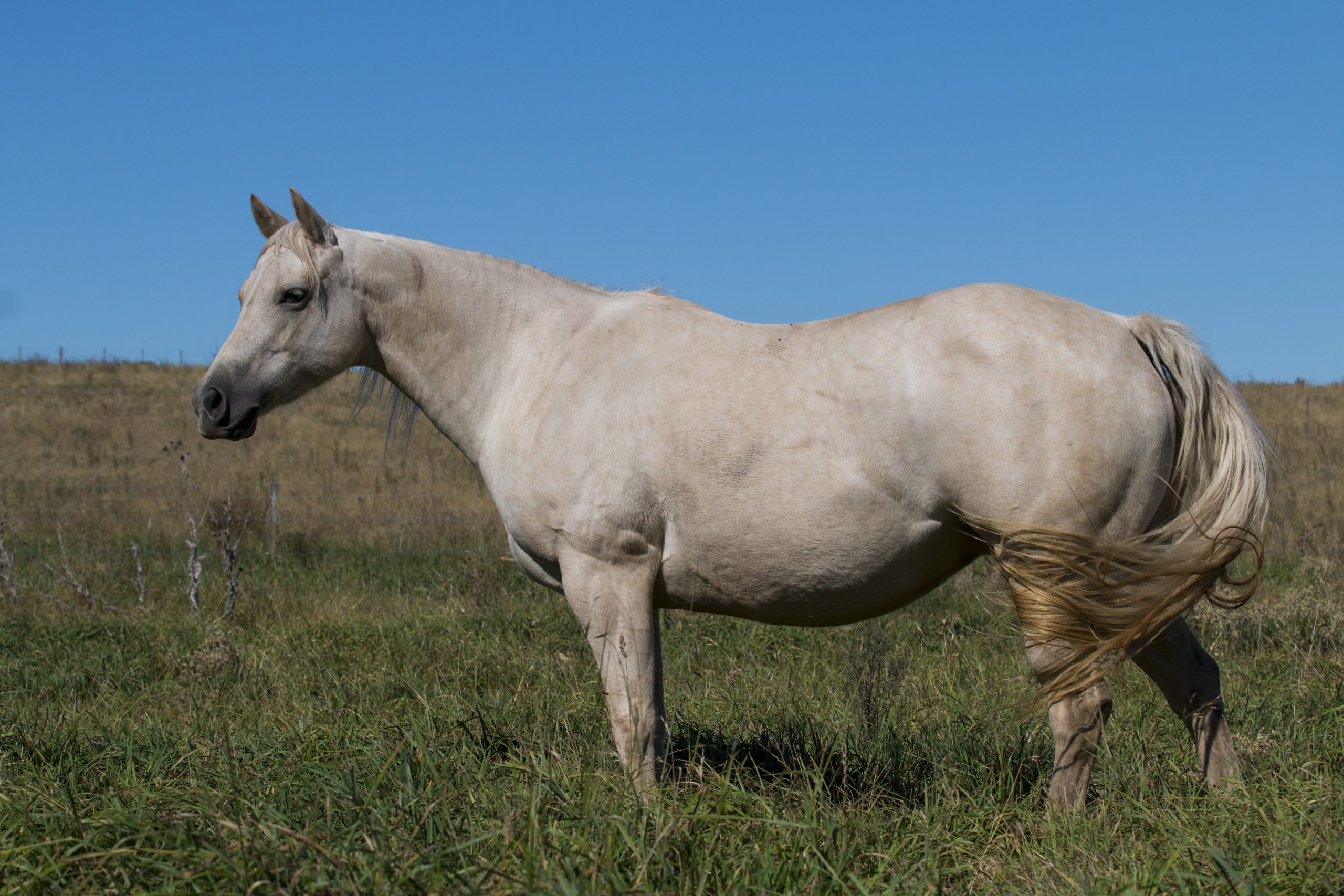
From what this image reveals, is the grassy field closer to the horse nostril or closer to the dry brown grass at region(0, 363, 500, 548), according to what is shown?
the horse nostril

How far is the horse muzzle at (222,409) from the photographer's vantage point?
134 inches

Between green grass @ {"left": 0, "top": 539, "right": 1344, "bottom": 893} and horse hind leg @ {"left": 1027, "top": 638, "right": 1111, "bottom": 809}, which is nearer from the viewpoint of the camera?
green grass @ {"left": 0, "top": 539, "right": 1344, "bottom": 893}

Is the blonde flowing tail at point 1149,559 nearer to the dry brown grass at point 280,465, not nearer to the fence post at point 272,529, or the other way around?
the dry brown grass at point 280,465

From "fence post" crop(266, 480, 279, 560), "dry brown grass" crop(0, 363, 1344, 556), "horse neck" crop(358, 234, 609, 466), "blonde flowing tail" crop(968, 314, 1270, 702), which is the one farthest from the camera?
"dry brown grass" crop(0, 363, 1344, 556)

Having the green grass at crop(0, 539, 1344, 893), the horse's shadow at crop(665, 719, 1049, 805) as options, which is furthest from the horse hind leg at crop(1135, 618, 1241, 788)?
the horse's shadow at crop(665, 719, 1049, 805)

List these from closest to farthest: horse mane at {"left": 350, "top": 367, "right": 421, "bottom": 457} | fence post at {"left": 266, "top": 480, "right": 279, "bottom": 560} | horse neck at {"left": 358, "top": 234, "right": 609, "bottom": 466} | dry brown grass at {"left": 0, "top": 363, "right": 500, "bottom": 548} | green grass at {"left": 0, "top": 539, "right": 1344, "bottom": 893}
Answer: green grass at {"left": 0, "top": 539, "right": 1344, "bottom": 893} → horse neck at {"left": 358, "top": 234, "right": 609, "bottom": 466} → horse mane at {"left": 350, "top": 367, "right": 421, "bottom": 457} → fence post at {"left": 266, "top": 480, "right": 279, "bottom": 560} → dry brown grass at {"left": 0, "top": 363, "right": 500, "bottom": 548}

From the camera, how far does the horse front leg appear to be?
3.09 metres

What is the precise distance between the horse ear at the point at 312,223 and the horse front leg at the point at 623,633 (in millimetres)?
1569

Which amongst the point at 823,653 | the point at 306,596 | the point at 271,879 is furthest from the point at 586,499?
the point at 306,596

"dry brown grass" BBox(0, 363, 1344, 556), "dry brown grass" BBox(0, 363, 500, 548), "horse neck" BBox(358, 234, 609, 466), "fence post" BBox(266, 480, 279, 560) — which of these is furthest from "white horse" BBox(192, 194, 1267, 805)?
"fence post" BBox(266, 480, 279, 560)

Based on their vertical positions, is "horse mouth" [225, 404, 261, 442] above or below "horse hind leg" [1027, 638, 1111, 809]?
above

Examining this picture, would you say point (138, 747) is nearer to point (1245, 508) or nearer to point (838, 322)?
point (838, 322)

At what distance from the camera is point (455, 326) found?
3.70 m

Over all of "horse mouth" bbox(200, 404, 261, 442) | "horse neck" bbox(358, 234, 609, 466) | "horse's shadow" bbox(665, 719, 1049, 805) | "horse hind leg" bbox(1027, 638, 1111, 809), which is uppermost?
"horse neck" bbox(358, 234, 609, 466)
